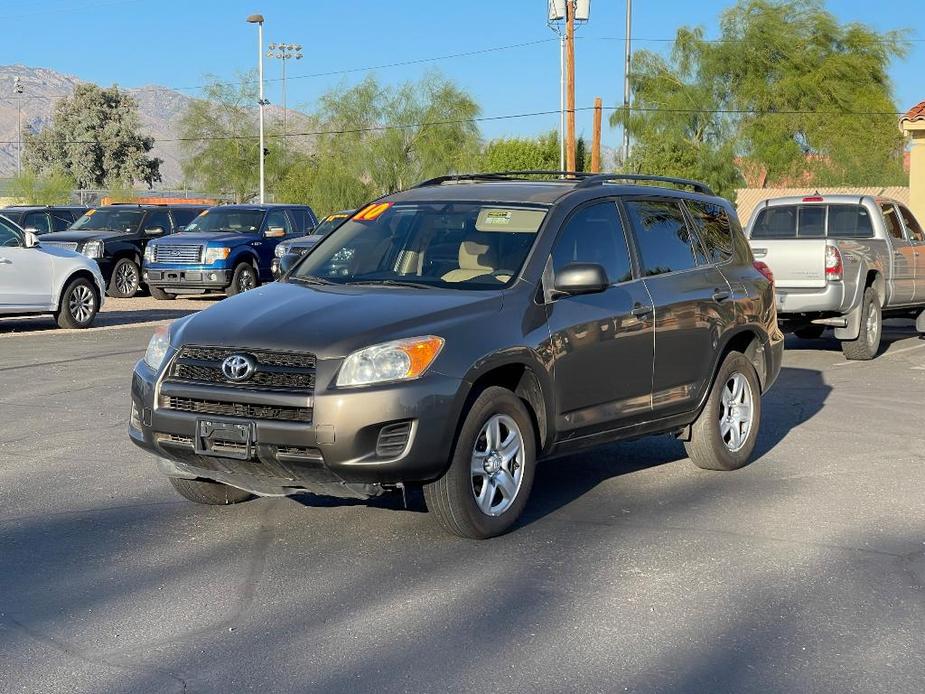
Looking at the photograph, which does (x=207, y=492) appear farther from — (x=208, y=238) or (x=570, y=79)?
A: (x=570, y=79)

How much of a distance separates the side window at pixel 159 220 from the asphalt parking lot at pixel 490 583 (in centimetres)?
1915

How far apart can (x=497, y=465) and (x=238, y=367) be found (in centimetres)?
139

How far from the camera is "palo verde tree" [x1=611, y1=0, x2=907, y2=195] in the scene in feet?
200

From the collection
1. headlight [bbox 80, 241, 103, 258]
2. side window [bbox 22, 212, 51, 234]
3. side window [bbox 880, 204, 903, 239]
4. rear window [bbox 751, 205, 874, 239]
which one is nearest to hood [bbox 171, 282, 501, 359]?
rear window [bbox 751, 205, 874, 239]

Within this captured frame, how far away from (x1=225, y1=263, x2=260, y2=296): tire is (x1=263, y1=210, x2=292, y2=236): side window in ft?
4.78

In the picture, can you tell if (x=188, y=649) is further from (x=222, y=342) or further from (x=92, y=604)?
(x=222, y=342)

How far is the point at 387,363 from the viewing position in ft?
21.2

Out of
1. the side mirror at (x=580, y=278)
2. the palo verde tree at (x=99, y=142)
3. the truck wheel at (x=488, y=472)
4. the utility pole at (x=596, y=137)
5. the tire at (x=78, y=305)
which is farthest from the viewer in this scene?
the palo verde tree at (x=99, y=142)

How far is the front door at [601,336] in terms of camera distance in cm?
741

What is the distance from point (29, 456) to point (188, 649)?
4.53 m

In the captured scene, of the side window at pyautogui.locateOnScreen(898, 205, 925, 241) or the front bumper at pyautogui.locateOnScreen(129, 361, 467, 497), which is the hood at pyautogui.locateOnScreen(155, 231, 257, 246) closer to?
the side window at pyautogui.locateOnScreen(898, 205, 925, 241)

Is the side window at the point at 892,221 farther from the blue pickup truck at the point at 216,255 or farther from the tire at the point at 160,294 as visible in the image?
the tire at the point at 160,294

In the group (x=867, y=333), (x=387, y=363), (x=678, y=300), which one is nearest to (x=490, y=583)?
(x=387, y=363)

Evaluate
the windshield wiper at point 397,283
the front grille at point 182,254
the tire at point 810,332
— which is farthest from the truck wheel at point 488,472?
the front grille at point 182,254
